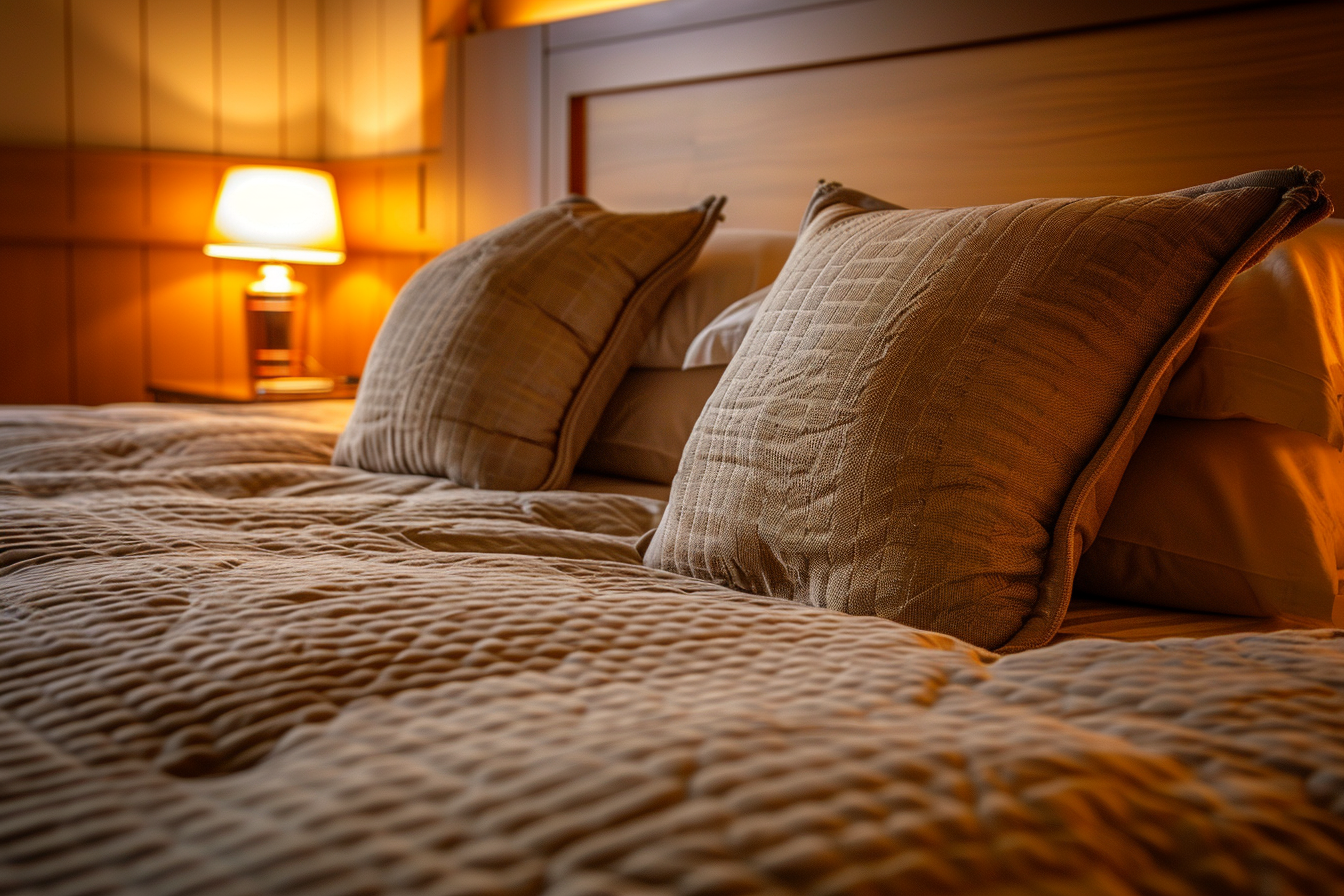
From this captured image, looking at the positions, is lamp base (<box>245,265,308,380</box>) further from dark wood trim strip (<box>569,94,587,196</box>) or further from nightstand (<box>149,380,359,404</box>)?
dark wood trim strip (<box>569,94,587,196</box>)

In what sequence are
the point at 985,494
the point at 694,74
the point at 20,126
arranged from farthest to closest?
the point at 20,126 → the point at 694,74 → the point at 985,494

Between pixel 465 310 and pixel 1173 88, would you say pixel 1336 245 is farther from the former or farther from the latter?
pixel 465 310

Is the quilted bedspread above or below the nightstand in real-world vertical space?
below

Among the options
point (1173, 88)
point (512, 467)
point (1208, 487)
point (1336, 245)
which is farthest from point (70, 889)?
point (1173, 88)

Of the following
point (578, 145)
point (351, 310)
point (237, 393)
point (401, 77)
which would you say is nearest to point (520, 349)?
point (578, 145)

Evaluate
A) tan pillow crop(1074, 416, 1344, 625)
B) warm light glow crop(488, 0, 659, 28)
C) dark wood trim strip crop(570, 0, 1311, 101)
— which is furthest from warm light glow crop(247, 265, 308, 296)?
tan pillow crop(1074, 416, 1344, 625)

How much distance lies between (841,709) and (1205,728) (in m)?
0.17

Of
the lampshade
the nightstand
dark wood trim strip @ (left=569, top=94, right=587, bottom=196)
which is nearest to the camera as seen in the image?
dark wood trim strip @ (left=569, top=94, right=587, bottom=196)

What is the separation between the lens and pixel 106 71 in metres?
3.00

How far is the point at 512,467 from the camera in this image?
1404 mm

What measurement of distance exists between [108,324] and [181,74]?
2.46ft

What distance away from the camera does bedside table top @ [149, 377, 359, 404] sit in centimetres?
262

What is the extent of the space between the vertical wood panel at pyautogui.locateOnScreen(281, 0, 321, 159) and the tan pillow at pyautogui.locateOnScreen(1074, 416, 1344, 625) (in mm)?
2955

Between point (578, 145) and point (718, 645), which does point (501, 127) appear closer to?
point (578, 145)
